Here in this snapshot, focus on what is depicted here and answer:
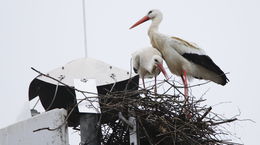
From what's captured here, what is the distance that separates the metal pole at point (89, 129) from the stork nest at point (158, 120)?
175 mm

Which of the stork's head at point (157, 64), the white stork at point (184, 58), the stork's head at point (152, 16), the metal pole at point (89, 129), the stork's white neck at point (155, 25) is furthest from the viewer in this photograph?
the stork's head at point (152, 16)

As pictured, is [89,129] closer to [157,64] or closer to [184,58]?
[157,64]

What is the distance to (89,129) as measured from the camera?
374cm

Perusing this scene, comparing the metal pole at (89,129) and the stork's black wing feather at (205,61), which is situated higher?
the stork's black wing feather at (205,61)

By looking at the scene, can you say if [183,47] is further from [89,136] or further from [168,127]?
[89,136]

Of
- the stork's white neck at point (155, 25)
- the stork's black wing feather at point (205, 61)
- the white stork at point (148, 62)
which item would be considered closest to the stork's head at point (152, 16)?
the stork's white neck at point (155, 25)

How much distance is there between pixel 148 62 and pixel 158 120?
1852 millimetres

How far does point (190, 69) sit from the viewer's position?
239 inches

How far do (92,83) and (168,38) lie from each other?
2.27 m

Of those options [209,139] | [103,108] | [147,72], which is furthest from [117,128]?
[147,72]

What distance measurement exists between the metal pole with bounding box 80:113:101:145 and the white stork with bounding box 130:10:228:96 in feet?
7.61

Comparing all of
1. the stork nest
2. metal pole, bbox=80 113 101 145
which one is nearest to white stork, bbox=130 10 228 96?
the stork nest

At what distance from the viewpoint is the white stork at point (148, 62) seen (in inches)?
226

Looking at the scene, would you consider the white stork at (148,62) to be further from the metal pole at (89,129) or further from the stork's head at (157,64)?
the metal pole at (89,129)
